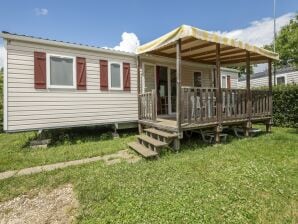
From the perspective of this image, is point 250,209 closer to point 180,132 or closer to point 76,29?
point 180,132

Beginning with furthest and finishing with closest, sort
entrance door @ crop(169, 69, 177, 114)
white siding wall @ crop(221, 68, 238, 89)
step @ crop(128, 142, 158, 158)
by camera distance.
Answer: white siding wall @ crop(221, 68, 238, 89) → entrance door @ crop(169, 69, 177, 114) → step @ crop(128, 142, 158, 158)

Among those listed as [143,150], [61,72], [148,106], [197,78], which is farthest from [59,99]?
[197,78]

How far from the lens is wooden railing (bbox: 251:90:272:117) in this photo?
25.1 ft

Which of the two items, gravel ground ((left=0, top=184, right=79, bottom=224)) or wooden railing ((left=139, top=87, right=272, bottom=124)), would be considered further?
wooden railing ((left=139, top=87, right=272, bottom=124))

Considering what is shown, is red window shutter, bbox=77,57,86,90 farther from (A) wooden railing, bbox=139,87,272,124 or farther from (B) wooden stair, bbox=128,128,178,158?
(B) wooden stair, bbox=128,128,178,158

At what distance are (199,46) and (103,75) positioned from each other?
3.44 metres

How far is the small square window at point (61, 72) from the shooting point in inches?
262

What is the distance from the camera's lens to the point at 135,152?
5816 mm

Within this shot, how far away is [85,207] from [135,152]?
9.49 feet

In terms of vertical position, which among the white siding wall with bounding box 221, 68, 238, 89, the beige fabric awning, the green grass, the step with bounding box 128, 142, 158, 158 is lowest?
the green grass

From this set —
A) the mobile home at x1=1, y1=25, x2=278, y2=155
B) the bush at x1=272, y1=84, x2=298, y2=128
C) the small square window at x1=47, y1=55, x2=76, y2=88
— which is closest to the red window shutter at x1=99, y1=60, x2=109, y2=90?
the mobile home at x1=1, y1=25, x2=278, y2=155

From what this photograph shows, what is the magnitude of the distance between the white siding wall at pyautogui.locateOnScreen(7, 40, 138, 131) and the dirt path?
79.0 inches

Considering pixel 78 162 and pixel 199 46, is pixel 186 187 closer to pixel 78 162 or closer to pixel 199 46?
pixel 78 162

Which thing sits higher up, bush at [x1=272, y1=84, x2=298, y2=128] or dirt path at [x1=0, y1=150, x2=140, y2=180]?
bush at [x1=272, y1=84, x2=298, y2=128]
